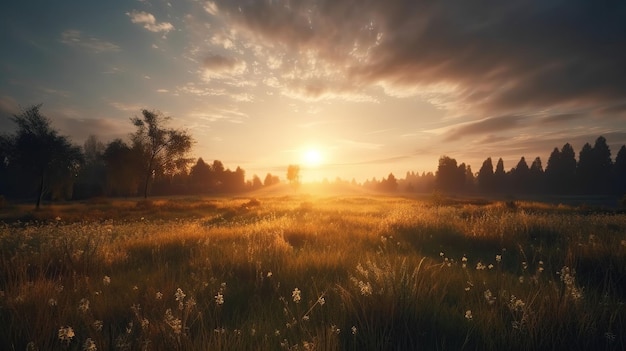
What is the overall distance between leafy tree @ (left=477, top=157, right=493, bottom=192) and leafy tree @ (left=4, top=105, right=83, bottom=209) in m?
93.4

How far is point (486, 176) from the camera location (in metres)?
87.6

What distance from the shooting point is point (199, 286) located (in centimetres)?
355

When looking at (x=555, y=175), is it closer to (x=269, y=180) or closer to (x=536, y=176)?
(x=536, y=176)

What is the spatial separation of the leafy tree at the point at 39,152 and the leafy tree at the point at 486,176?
9337cm

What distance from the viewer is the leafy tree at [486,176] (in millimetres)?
86650

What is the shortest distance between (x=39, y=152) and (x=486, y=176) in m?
96.8

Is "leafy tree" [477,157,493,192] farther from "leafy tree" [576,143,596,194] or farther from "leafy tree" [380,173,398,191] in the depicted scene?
"leafy tree" [380,173,398,191]

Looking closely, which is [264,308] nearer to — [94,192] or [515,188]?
[94,192]

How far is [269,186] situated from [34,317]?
144217 mm

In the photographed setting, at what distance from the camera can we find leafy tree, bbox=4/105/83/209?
29953mm

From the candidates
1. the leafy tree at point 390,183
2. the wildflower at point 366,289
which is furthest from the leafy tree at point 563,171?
the wildflower at point 366,289

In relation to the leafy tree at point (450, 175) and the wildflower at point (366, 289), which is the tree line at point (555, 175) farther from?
the wildflower at point (366, 289)

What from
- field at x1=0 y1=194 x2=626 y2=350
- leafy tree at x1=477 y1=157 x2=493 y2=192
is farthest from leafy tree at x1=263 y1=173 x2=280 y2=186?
field at x1=0 y1=194 x2=626 y2=350

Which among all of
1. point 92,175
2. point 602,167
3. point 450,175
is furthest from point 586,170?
point 92,175
